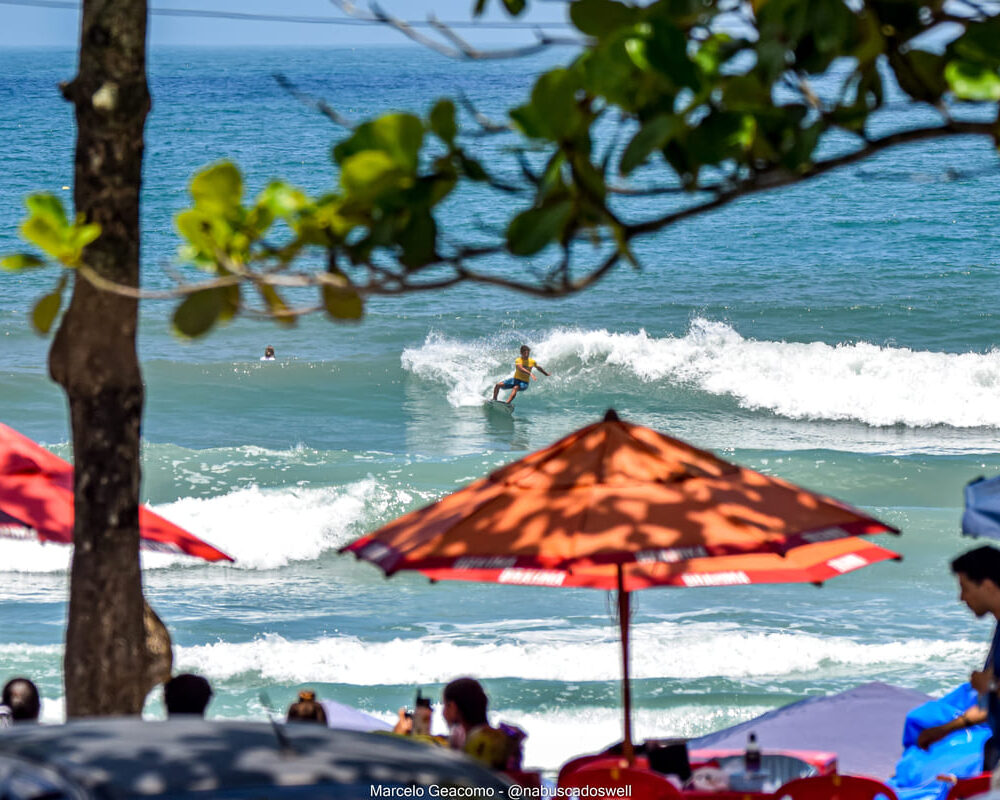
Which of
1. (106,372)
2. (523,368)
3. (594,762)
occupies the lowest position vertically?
(523,368)

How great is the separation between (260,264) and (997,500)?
12.7ft

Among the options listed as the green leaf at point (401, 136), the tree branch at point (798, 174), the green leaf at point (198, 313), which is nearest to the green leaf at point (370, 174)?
the green leaf at point (401, 136)

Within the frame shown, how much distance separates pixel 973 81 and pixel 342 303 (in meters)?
1.46

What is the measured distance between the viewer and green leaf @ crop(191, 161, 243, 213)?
292 centimetres

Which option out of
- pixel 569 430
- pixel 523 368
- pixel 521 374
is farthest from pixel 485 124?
pixel 569 430

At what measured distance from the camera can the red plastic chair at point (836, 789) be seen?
5363mm

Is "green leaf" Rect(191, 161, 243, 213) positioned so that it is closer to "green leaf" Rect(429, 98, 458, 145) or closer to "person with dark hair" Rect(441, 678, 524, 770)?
"green leaf" Rect(429, 98, 458, 145)

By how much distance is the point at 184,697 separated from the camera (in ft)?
16.5

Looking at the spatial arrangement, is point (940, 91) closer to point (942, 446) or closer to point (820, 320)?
point (942, 446)

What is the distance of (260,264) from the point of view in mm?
3168

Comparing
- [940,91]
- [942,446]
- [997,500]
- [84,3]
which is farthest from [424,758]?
[942,446]

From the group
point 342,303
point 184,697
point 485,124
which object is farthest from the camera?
point 184,697

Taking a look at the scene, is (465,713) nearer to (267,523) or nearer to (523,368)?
(267,523)

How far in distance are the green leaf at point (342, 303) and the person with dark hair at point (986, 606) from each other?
3.20 meters
